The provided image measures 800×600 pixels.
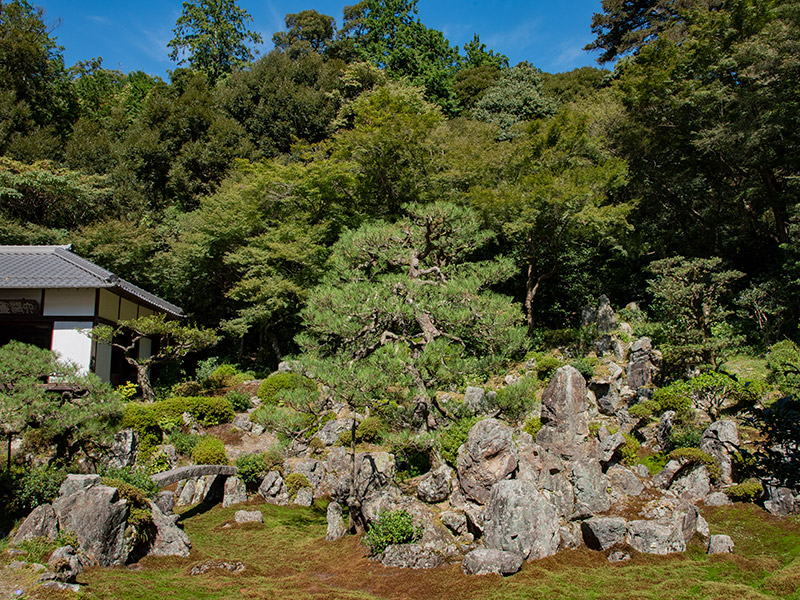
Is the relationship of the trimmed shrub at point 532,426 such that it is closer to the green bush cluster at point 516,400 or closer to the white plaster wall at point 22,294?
the green bush cluster at point 516,400

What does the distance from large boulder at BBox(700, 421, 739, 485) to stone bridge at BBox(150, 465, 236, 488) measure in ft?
33.7

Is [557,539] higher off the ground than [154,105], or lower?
lower

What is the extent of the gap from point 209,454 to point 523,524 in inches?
329

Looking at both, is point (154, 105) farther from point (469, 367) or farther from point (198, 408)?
point (469, 367)

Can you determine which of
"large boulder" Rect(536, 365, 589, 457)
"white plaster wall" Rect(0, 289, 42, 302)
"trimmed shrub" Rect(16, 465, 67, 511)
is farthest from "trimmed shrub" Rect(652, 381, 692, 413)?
"white plaster wall" Rect(0, 289, 42, 302)

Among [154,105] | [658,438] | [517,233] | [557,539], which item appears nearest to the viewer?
[557,539]

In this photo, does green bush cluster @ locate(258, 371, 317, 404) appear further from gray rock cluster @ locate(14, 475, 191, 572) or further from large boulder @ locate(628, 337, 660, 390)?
large boulder @ locate(628, 337, 660, 390)

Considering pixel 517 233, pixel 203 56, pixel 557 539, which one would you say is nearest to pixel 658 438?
pixel 557 539

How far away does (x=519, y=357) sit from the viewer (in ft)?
59.7

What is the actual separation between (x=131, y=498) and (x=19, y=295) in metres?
11.4

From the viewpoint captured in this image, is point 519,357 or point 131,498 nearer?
point 131,498

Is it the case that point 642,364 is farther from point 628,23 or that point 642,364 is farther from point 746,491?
point 628,23

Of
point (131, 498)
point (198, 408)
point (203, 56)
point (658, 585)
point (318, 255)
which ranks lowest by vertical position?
point (658, 585)

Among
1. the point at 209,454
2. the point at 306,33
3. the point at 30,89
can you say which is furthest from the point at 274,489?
the point at 306,33
